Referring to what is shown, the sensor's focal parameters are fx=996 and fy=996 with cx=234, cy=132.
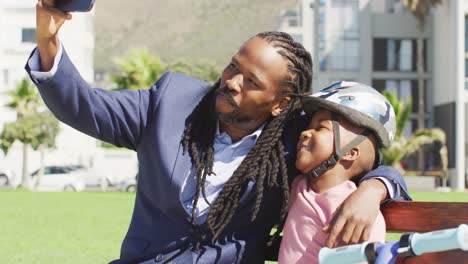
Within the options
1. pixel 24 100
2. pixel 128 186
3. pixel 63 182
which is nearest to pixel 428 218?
pixel 128 186

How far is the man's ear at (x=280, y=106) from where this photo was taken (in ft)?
11.5

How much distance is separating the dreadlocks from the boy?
121 millimetres

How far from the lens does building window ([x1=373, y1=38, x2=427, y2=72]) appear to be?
5781cm

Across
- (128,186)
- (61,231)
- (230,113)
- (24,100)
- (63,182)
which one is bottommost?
(63,182)

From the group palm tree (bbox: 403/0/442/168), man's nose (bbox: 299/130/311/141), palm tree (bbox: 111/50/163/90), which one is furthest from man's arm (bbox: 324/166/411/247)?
palm tree (bbox: 403/0/442/168)

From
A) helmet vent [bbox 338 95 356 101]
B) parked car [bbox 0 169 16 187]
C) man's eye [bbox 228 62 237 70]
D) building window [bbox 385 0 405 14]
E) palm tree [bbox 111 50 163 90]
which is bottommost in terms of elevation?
parked car [bbox 0 169 16 187]

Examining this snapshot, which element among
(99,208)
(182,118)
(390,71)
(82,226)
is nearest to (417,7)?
(390,71)

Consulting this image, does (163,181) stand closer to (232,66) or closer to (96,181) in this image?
(232,66)

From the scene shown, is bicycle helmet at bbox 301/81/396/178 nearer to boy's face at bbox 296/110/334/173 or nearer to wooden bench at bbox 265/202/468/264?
boy's face at bbox 296/110/334/173

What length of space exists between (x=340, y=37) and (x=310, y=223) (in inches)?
2215

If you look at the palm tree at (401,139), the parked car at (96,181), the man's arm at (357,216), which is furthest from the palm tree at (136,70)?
the man's arm at (357,216)

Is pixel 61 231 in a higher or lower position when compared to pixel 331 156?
lower

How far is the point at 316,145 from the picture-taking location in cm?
325

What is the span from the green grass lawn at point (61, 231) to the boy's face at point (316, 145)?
20.0 feet
